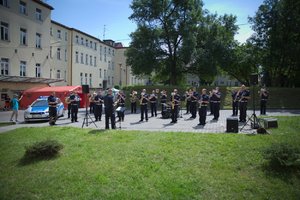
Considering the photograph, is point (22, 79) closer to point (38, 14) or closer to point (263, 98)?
point (38, 14)

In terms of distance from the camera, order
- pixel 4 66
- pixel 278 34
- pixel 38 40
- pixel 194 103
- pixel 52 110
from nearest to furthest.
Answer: pixel 52 110 → pixel 194 103 → pixel 4 66 → pixel 278 34 → pixel 38 40

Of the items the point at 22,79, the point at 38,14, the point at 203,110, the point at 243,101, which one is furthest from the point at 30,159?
the point at 38,14

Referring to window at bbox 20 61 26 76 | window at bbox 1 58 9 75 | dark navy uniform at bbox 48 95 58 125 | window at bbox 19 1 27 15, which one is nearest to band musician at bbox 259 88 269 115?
dark navy uniform at bbox 48 95 58 125

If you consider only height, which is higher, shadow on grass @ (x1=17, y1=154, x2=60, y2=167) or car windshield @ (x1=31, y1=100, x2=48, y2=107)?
car windshield @ (x1=31, y1=100, x2=48, y2=107)

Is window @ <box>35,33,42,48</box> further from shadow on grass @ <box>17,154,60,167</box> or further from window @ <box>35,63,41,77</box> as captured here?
shadow on grass @ <box>17,154,60,167</box>

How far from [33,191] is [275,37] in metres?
35.3

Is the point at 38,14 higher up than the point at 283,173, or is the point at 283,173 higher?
the point at 38,14

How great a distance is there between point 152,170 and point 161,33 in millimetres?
32011

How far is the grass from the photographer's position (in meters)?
6.84

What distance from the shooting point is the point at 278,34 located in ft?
115

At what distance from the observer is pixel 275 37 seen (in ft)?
115

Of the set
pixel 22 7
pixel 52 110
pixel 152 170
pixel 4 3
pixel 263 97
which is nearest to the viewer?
pixel 152 170

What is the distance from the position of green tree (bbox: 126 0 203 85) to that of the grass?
1062 inches

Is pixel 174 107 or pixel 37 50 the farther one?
pixel 37 50
